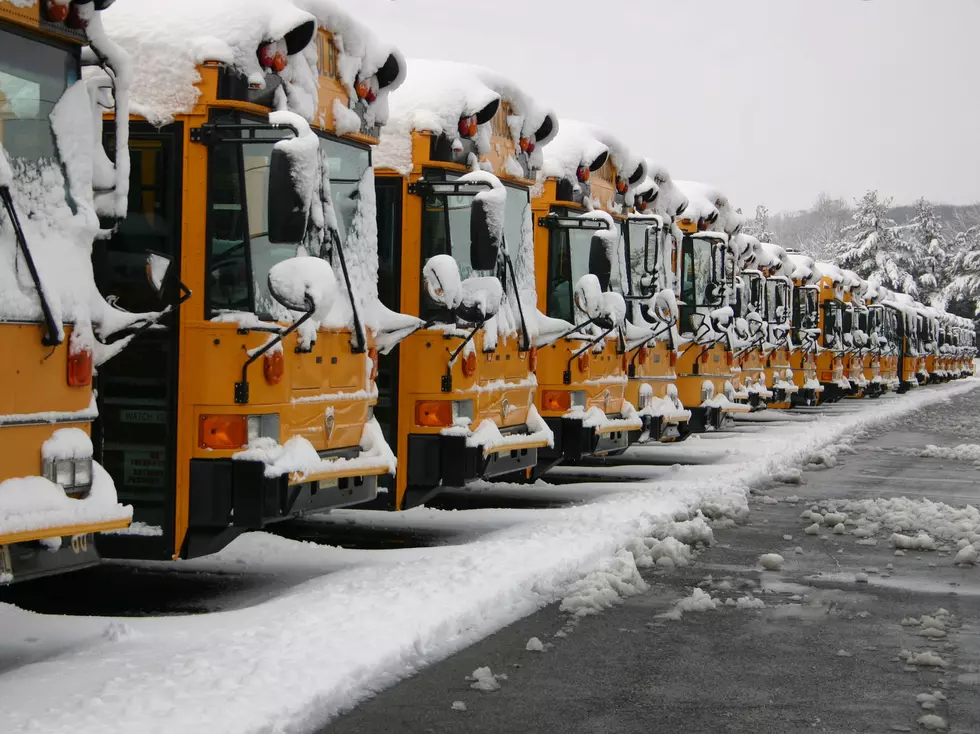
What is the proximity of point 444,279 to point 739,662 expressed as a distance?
3.56m

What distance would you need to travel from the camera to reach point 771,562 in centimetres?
894

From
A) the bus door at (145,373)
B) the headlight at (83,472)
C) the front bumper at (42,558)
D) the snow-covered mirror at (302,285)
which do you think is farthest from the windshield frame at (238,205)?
the front bumper at (42,558)

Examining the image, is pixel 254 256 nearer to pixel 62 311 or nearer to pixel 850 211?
pixel 62 311

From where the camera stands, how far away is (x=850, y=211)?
125 meters

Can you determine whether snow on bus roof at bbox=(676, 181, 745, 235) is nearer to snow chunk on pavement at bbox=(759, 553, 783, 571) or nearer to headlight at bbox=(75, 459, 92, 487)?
snow chunk on pavement at bbox=(759, 553, 783, 571)

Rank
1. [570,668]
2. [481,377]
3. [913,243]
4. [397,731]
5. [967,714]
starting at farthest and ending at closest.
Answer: [913,243]
[481,377]
[570,668]
[967,714]
[397,731]

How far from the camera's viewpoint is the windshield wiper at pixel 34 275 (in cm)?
529

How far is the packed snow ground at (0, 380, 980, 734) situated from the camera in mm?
5074

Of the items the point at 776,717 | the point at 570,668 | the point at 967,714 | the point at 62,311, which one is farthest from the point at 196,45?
the point at 967,714

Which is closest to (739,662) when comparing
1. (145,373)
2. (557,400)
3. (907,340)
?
(145,373)

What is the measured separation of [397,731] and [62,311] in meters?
2.07

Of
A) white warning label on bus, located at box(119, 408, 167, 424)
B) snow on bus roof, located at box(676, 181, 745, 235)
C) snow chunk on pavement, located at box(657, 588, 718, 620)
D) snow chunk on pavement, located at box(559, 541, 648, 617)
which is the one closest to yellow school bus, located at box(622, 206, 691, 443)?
snow on bus roof, located at box(676, 181, 745, 235)

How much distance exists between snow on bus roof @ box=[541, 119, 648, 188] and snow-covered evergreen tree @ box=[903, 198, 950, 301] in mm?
84262

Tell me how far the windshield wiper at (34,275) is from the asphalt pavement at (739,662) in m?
1.81
